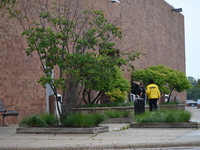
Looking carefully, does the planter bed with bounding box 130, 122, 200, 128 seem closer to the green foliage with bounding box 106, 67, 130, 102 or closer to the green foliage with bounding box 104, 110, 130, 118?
the green foliage with bounding box 104, 110, 130, 118

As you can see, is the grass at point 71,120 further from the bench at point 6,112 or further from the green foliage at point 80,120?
the bench at point 6,112

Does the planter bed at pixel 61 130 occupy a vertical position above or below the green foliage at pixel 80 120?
below

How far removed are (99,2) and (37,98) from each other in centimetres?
1030

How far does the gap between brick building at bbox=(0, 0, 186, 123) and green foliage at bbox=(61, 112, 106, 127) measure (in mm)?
4229

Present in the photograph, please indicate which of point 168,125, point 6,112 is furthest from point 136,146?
point 6,112

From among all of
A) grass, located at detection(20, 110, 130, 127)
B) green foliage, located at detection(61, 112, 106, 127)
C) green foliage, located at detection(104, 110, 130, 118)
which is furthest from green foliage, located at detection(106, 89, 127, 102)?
green foliage, located at detection(61, 112, 106, 127)

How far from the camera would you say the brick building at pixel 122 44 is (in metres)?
20.9

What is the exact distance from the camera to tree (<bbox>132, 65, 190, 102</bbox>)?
→ 118 ft

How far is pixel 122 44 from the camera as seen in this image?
Answer: 34656mm

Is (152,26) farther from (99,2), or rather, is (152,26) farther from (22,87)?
(22,87)

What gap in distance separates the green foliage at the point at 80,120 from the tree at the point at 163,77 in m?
20.2

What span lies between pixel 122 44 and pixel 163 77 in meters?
4.38

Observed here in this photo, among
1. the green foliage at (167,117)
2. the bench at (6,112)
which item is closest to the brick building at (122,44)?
the bench at (6,112)

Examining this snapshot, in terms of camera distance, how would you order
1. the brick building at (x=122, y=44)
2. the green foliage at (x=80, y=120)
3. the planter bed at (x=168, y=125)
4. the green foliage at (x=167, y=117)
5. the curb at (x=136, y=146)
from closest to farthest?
the curb at (x=136, y=146) < the green foliage at (x=80, y=120) < the planter bed at (x=168, y=125) < the green foliage at (x=167, y=117) < the brick building at (x=122, y=44)
